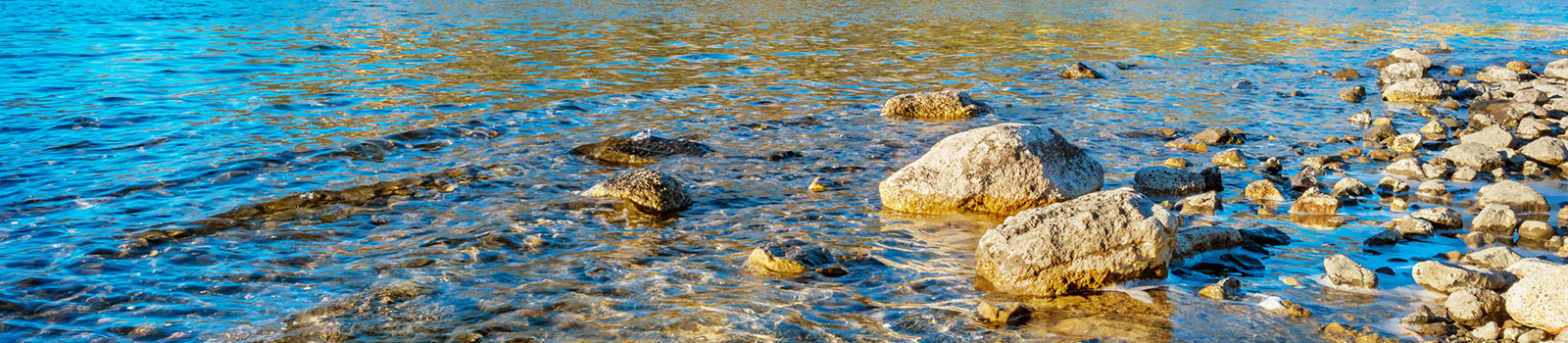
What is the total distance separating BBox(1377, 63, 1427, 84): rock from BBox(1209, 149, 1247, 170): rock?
1017 cm

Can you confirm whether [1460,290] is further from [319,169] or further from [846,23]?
[846,23]

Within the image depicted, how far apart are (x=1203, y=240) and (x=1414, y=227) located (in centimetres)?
193

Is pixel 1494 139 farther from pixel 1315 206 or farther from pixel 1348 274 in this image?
pixel 1348 274

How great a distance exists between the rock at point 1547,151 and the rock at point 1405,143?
1.16 m

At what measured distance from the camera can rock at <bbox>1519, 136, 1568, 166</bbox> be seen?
1145cm

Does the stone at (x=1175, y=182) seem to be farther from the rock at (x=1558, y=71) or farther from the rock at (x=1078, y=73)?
the rock at (x=1558, y=71)

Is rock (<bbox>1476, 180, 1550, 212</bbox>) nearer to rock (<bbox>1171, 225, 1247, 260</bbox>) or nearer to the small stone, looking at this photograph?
rock (<bbox>1171, 225, 1247, 260</bbox>)

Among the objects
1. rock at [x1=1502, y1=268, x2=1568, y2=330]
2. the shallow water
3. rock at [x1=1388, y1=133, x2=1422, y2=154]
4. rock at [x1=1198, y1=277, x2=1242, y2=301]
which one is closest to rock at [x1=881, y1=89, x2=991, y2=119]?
the shallow water

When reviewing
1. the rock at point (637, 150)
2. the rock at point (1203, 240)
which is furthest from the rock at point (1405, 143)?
the rock at point (637, 150)

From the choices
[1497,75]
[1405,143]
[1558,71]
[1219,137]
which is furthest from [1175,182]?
[1558,71]

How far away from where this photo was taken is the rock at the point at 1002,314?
669 cm

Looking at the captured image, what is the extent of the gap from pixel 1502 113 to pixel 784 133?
9.78 m

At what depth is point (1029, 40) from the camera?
30844mm

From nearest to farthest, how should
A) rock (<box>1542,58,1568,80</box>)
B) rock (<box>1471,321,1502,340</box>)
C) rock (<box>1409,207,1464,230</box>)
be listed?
rock (<box>1471,321,1502,340</box>) → rock (<box>1409,207,1464,230</box>) → rock (<box>1542,58,1568,80</box>)
